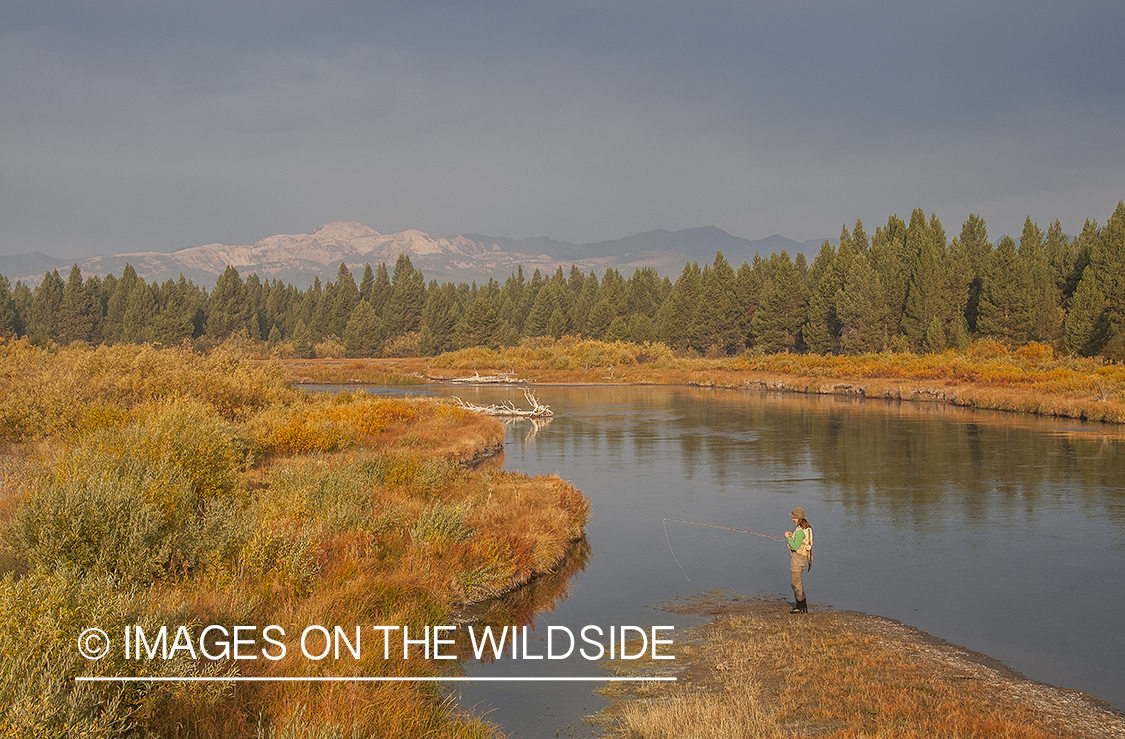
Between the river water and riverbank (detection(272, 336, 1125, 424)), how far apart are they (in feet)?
27.3

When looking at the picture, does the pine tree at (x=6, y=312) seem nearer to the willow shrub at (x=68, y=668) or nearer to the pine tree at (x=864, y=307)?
the pine tree at (x=864, y=307)

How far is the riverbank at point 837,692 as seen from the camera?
941cm

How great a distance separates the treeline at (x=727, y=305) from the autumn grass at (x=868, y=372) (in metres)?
3.86

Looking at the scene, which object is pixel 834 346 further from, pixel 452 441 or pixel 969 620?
pixel 969 620

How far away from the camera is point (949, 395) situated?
59.7 meters

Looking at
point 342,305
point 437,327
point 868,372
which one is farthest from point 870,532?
point 342,305

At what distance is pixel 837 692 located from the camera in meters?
10.6

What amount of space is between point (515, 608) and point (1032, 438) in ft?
107

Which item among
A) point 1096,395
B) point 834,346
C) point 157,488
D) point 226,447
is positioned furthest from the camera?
point 834,346

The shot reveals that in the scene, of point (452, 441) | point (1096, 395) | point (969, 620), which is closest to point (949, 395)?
point (1096, 395)

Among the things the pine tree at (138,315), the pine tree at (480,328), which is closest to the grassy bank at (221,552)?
the pine tree at (480,328)

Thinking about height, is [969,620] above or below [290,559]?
below

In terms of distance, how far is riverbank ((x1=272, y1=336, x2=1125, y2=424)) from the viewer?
5106 centimetres

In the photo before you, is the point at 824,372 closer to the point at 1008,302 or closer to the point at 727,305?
the point at 1008,302
